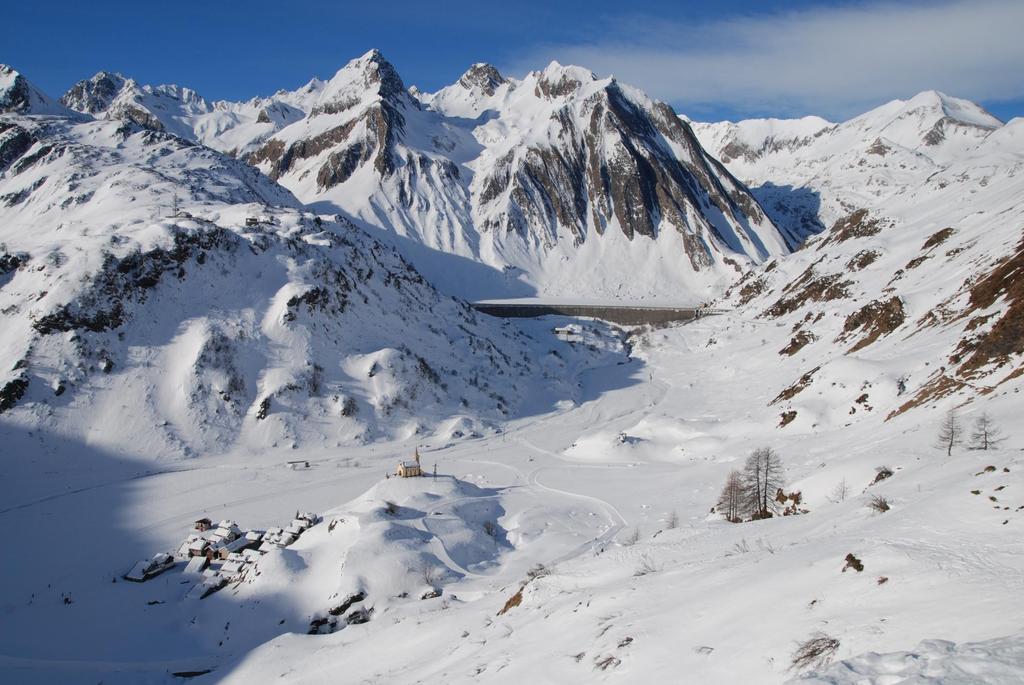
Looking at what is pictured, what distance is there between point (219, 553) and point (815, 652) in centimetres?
3557

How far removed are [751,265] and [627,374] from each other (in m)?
83.4

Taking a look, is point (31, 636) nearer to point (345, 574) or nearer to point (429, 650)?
point (345, 574)

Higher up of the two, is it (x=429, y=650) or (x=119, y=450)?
(x=119, y=450)

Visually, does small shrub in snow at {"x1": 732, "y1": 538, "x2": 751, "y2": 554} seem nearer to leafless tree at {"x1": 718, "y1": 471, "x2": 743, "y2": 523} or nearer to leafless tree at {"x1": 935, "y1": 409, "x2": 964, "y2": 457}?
leafless tree at {"x1": 935, "y1": 409, "x2": 964, "y2": 457}

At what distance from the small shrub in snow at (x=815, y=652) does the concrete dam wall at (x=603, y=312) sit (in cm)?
11713

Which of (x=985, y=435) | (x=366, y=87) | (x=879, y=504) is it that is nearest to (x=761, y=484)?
(x=985, y=435)

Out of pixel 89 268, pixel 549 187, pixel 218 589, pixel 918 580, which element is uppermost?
pixel 549 187

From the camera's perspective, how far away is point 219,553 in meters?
36.8

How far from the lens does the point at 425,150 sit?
175 m

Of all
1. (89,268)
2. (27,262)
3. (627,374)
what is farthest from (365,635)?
(627,374)

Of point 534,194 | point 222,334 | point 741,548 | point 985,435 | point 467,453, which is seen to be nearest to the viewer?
point 741,548

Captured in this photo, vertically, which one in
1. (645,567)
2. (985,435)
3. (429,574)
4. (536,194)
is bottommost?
(429,574)

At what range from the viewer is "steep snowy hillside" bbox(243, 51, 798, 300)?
15525cm

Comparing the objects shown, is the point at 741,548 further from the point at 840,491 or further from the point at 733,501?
the point at 733,501
